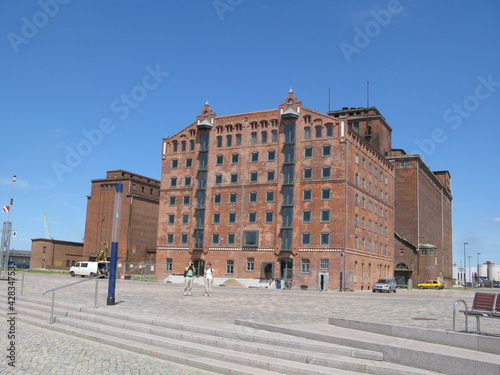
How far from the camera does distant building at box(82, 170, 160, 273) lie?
79.3 metres

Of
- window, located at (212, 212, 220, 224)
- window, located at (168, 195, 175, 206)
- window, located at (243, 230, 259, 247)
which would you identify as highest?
window, located at (168, 195, 175, 206)

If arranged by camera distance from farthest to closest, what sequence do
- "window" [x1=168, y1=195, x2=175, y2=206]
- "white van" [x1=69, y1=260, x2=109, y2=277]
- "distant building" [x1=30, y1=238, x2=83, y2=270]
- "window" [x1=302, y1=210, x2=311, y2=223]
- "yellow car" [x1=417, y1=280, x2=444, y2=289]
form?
"distant building" [x1=30, y1=238, x2=83, y2=270]
"yellow car" [x1=417, y1=280, x2=444, y2=289]
"window" [x1=168, y1=195, x2=175, y2=206]
"white van" [x1=69, y1=260, x2=109, y2=277]
"window" [x1=302, y1=210, x2=311, y2=223]

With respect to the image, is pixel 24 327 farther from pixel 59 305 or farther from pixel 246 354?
pixel 246 354

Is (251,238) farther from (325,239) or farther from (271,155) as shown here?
(271,155)

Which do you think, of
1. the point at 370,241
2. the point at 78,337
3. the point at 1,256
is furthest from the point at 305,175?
the point at 78,337

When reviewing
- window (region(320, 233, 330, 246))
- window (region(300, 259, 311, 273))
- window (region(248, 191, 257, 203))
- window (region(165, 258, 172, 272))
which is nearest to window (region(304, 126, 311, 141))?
window (region(248, 191, 257, 203))

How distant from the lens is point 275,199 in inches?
2328

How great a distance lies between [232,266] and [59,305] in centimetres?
4310

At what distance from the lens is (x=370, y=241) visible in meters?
64.4

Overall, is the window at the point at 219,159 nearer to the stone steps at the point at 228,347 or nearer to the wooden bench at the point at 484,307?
the stone steps at the point at 228,347

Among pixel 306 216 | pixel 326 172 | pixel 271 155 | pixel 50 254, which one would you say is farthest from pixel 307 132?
pixel 50 254

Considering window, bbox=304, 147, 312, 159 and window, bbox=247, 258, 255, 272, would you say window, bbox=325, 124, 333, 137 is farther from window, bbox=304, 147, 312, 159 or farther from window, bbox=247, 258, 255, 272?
window, bbox=247, 258, 255, 272

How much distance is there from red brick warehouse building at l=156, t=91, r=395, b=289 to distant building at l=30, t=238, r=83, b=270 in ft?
106

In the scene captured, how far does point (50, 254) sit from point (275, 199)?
49.1 m
